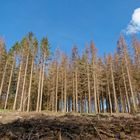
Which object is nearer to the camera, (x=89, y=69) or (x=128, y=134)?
(x=128, y=134)

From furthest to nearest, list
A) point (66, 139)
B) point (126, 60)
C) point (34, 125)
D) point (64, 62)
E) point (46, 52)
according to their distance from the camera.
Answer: point (64, 62), point (46, 52), point (126, 60), point (34, 125), point (66, 139)

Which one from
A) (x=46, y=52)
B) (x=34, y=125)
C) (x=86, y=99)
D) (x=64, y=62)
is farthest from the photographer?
(x=86, y=99)

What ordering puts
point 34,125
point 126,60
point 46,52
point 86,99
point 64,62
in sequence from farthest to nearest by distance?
point 86,99
point 64,62
point 46,52
point 126,60
point 34,125

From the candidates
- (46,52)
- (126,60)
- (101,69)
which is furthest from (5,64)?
(126,60)

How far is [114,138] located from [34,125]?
123 inches

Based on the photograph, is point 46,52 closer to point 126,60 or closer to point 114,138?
point 126,60

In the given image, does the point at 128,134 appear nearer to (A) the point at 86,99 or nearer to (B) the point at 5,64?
(B) the point at 5,64

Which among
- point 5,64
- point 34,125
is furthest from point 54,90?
point 34,125

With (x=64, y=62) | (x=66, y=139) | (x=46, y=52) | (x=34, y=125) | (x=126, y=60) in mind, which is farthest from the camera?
(x=64, y=62)

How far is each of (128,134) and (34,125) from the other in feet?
11.8

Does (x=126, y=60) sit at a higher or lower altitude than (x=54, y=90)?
higher

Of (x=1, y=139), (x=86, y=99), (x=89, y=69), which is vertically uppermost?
(x=89, y=69)

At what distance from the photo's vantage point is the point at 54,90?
42.5m

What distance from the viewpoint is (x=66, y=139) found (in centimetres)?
677
